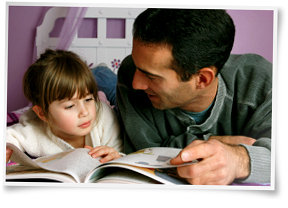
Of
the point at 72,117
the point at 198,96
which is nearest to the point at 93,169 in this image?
the point at 72,117

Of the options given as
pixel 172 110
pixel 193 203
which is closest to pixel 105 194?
pixel 193 203

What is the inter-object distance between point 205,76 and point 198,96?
0.08m

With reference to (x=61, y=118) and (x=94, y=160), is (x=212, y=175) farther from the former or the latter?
(x=61, y=118)

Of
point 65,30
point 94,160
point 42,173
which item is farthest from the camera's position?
point 65,30

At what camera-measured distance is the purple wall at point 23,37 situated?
0.92 metres

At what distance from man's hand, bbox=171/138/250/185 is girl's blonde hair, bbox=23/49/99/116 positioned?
1.21 ft

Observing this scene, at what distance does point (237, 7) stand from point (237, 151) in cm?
39

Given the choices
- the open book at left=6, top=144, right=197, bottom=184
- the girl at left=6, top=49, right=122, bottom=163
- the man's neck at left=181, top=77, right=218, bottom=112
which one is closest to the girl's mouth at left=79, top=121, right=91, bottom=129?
the girl at left=6, top=49, right=122, bottom=163

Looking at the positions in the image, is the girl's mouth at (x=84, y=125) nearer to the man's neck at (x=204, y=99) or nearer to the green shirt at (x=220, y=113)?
the green shirt at (x=220, y=113)

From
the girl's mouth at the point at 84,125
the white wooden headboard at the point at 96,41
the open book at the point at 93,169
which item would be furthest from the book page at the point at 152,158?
the white wooden headboard at the point at 96,41

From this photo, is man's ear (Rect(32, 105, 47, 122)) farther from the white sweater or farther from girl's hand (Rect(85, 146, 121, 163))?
girl's hand (Rect(85, 146, 121, 163))

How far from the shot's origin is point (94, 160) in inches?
35.1

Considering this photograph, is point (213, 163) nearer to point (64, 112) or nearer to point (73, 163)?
point (73, 163)

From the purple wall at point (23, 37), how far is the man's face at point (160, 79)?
186mm
